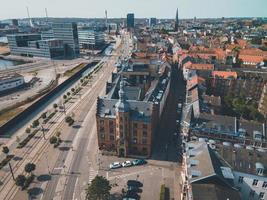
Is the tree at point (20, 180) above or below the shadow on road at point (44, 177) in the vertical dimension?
above

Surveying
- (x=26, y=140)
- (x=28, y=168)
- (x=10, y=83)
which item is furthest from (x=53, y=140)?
(x=10, y=83)

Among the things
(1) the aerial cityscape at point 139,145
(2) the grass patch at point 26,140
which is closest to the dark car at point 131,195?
(1) the aerial cityscape at point 139,145

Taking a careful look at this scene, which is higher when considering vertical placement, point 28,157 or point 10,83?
point 10,83

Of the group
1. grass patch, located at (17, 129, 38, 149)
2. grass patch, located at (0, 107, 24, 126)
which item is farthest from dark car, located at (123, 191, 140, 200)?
grass patch, located at (0, 107, 24, 126)

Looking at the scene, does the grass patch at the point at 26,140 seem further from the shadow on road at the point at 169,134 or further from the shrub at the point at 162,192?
the shrub at the point at 162,192

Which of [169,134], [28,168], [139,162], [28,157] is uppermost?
[28,168]

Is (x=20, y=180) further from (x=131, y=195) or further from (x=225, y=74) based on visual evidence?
(x=225, y=74)

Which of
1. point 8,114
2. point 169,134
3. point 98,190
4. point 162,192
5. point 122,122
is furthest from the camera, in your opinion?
point 8,114

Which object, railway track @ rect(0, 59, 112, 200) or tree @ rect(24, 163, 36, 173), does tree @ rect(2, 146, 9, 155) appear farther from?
tree @ rect(24, 163, 36, 173)

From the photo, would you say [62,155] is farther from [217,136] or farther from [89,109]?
[217,136]
